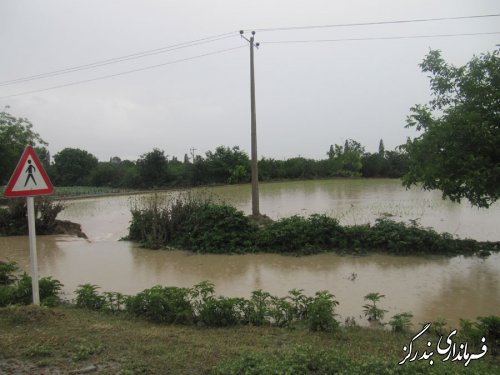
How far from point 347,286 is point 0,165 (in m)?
18.2

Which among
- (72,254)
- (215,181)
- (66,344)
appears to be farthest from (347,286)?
(215,181)

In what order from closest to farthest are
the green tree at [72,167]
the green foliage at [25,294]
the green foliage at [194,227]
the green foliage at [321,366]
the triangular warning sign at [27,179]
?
the green foliage at [321,366], the triangular warning sign at [27,179], the green foliage at [25,294], the green foliage at [194,227], the green tree at [72,167]

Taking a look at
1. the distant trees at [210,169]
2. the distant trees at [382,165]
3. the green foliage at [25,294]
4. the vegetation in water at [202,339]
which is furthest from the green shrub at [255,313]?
the distant trees at [382,165]

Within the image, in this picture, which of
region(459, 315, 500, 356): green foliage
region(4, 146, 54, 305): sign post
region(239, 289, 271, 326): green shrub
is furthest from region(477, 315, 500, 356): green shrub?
region(4, 146, 54, 305): sign post

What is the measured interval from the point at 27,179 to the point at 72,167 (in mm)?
55906

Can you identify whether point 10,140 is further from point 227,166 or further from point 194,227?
point 227,166

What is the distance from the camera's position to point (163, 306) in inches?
201

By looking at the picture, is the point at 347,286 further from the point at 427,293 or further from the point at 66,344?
the point at 66,344

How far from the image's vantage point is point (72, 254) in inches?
432

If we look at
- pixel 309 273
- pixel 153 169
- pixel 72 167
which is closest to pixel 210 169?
pixel 153 169

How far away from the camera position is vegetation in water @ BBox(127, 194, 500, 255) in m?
9.88

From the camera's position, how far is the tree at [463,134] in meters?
7.07

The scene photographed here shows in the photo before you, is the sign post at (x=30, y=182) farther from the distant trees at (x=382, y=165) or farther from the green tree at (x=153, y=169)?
the distant trees at (x=382, y=165)

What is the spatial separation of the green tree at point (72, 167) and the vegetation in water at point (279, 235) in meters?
47.3
